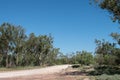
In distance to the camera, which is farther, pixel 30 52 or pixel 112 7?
pixel 30 52

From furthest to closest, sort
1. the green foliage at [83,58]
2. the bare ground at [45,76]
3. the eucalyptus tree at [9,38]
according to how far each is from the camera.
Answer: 1. the green foliage at [83,58]
2. the eucalyptus tree at [9,38]
3. the bare ground at [45,76]

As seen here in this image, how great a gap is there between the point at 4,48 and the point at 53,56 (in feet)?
78.3

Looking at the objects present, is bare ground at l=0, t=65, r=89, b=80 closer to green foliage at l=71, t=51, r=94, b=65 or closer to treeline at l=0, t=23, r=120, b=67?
treeline at l=0, t=23, r=120, b=67

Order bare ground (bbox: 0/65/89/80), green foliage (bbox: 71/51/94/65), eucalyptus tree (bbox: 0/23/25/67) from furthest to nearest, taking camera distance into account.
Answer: green foliage (bbox: 71/51/94/65), eucalyptus tree (bbox: 0/23/25/67), bare ground (bbox: 0/65/89/80)

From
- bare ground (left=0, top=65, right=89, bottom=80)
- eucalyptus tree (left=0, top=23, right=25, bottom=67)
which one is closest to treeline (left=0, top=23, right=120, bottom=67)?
eucalyptus tree (left=0, top=23, right=25, bottom=67)

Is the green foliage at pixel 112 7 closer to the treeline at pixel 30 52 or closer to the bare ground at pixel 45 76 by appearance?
the bare ground at pixel 45 76

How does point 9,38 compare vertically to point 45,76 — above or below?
above

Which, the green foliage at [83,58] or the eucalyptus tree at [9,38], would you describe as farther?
the green foliage at [83,58]

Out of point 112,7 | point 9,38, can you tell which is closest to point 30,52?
point 9,38

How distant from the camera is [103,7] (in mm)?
28859

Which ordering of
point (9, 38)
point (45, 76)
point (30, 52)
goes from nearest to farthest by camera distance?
point (45, 76) < point (9, 38) < point (30, 52)

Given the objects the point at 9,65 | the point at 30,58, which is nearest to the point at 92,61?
the point at 30,58

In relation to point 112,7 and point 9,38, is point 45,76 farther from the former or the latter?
point 9,38

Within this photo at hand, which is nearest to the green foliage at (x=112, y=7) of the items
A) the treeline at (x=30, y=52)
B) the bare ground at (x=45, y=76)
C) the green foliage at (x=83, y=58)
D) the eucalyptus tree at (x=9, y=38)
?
the bare ground at (x=45, y=76)
